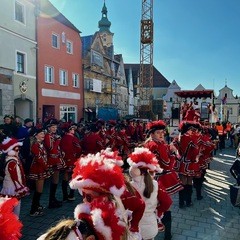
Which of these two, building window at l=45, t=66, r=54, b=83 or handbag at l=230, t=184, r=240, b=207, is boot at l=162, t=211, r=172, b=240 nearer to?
handbag at l=230, t=184, r=240, b=207

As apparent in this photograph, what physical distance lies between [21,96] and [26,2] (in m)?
6.47

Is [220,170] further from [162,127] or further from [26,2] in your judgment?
[26,2]

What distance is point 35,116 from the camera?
60.9 ft

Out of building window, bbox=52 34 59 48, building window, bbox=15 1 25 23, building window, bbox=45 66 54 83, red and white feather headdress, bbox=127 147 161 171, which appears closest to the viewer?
red and white feather headdress, bbox=127 147 161 171

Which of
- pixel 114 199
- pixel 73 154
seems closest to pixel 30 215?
pixel 73 154

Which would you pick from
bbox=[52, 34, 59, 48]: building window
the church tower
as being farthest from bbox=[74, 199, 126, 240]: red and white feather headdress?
the church tower

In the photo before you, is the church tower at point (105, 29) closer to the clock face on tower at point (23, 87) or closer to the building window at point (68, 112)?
the building window at point (68, 112)

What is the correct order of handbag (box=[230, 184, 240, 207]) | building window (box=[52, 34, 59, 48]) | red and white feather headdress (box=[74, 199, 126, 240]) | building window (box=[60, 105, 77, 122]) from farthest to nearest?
building window (box=[60, 105, 77, 122]) → building window (box=[52, 34, 59, 48]) → handbag (box=[230, 184, 240, 207]) → red and white feather headdress (box=[74, 199, 126, 240])

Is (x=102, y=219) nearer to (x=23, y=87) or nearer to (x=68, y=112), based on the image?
(x=23, y=87)

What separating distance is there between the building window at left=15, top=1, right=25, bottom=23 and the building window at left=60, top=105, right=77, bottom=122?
746 centimetres

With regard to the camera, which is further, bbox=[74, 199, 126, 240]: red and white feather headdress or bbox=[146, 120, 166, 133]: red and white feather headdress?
bbox=[146, 120, 166, 133]: red and white feather headdress

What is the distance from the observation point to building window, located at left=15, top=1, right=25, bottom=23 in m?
17.2

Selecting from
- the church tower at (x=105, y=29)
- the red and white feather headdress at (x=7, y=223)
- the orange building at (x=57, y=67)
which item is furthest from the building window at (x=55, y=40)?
the church tower at (x=105, y=29)

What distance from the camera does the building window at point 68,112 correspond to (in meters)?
22.4
